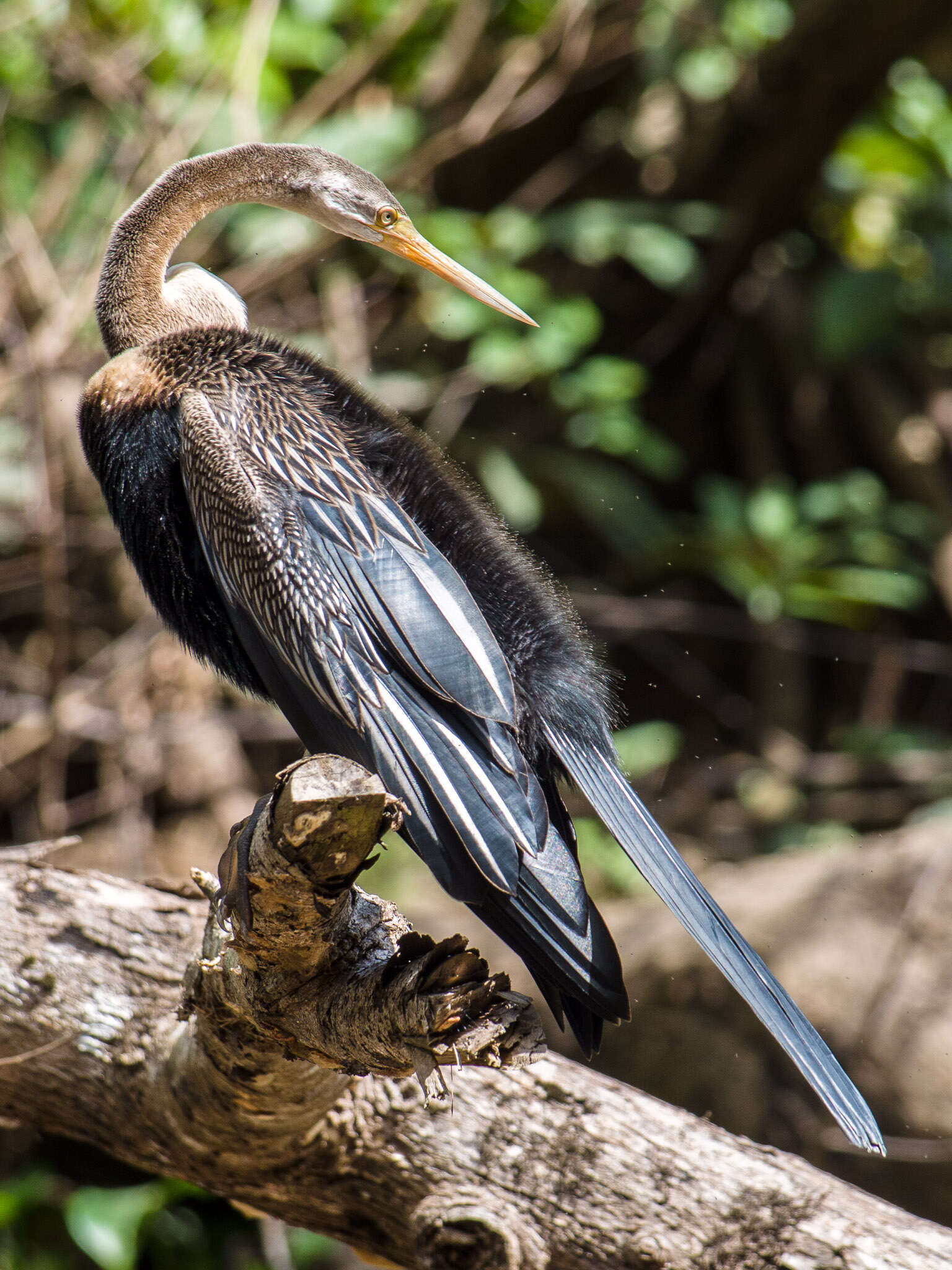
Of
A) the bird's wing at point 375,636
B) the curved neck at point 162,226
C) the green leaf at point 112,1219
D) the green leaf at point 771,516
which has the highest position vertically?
the green leaf at point 771,516

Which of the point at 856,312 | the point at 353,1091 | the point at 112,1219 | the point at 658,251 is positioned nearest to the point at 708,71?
the point at 658,251

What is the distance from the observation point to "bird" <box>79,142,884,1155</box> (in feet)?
4.34

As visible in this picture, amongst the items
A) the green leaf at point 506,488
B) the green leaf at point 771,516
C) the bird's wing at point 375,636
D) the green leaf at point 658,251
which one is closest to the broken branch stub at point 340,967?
the bird's wing at point 375,636

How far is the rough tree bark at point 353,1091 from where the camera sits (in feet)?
3.65

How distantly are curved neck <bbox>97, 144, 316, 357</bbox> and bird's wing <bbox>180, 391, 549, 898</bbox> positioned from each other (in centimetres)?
28

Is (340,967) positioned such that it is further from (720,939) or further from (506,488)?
(506,488)

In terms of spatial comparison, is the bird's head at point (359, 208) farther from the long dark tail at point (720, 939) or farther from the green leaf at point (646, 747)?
the green leaf at point (646, 747)

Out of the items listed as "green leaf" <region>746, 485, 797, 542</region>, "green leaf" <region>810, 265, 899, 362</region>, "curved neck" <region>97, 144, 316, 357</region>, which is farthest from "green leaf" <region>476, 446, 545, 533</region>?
"curved neck" <region>97, 144, 316, 357</region>

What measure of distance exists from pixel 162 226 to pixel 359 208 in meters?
0.31

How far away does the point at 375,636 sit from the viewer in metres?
1.48

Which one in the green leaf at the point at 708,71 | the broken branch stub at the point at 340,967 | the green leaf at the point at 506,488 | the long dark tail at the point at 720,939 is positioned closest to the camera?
the broken branch stub at the point at 340,967

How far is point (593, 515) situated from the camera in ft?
14.0

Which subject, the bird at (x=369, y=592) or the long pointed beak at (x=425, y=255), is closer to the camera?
the bird at (x=369, y=592)

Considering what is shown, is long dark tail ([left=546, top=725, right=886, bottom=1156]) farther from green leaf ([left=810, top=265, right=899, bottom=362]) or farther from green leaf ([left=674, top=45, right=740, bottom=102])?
green leaf ([left=674, top=45, right=740, bottom=102])
